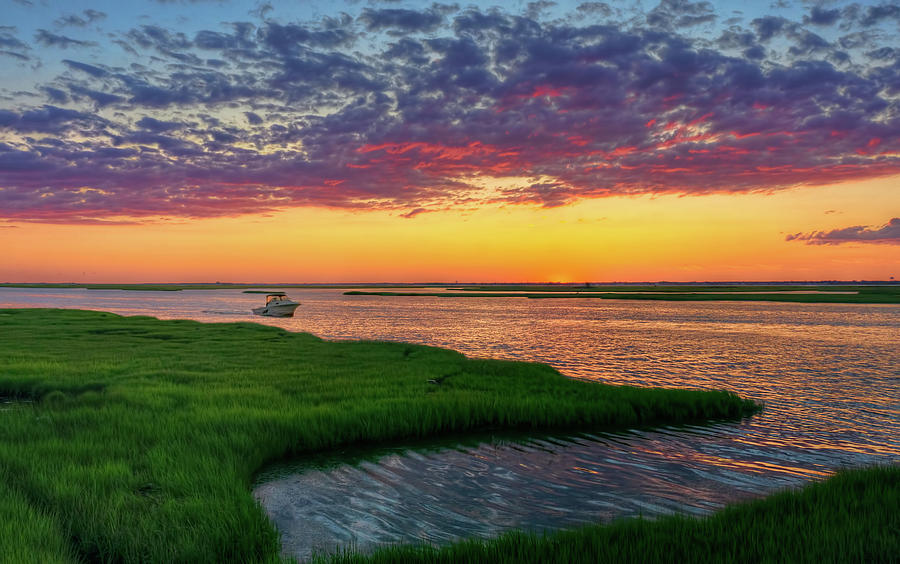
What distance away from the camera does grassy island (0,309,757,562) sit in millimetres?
7352

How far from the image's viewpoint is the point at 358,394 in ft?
55.6

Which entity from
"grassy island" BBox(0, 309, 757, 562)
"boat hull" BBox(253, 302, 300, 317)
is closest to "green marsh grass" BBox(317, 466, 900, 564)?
"grassy island" BBox(0, 309, 757, 562)

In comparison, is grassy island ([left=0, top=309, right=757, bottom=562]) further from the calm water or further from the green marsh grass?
the green marsh grass

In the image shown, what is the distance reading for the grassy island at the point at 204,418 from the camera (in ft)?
24.1

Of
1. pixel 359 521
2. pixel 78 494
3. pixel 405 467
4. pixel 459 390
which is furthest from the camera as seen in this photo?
pixel 459 390

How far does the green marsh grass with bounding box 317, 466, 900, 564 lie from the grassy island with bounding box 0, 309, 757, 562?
2.96 meters

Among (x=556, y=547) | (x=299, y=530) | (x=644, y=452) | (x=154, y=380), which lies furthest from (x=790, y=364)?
(x=154, y=380)

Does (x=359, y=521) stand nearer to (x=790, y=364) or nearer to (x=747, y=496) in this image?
(x=747, y=496)

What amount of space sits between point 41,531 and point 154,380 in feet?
42.1

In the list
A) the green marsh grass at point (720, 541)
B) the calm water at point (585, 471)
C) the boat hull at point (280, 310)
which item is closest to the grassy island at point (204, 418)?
the calm water at point (585, 471)

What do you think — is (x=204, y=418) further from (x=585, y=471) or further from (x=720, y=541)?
(x=720, y=541)

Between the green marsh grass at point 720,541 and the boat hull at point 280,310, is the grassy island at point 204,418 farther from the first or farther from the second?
the boat hull at point 280,310

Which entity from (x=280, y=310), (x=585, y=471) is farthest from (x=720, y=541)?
(x=280, y=310)

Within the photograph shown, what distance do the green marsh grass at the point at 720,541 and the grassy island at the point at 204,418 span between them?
2.96 m
